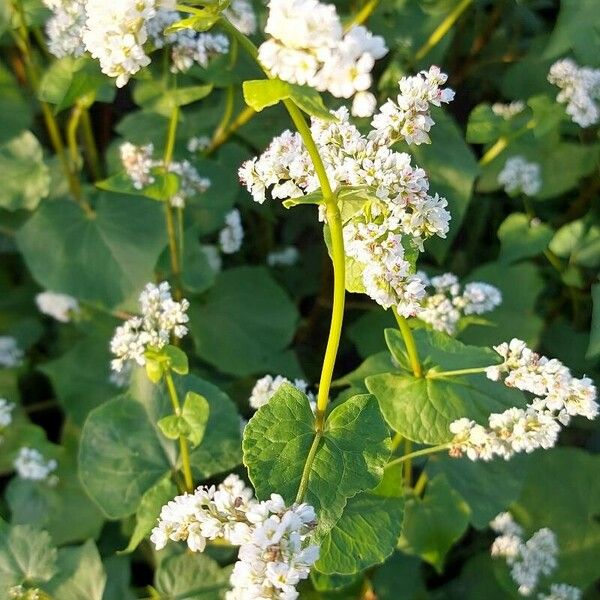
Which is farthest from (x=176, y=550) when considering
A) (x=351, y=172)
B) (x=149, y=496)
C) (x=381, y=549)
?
(x=351, y=172)

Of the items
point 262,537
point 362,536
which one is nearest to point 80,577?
point 362,536

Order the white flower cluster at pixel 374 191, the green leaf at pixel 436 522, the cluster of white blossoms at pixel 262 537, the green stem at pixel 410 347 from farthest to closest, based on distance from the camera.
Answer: the green leaf at pixel 436 522
the green stem at pixel 410 347
the white flower cluster at pixel 374 191
the cluster of white blossoms at pixel 262 537

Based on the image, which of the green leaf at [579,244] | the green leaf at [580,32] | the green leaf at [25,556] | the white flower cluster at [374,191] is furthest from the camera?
the green leaf at [579,244]

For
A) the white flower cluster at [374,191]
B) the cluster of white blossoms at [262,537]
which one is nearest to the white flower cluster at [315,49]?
the white flower cluster at [374,191]

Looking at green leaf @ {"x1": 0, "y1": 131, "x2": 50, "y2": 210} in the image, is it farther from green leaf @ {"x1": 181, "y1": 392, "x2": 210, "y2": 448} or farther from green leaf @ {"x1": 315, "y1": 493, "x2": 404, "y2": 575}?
green leaf @ {"x1": 315, "y1": 493, "x2": 404, "y2": 575}

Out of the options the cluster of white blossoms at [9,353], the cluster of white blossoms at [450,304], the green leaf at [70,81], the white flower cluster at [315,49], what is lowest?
the cluster of white blossoms at [9,353]

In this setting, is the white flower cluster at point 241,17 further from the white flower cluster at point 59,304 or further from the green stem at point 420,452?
the green stem at point 420,452

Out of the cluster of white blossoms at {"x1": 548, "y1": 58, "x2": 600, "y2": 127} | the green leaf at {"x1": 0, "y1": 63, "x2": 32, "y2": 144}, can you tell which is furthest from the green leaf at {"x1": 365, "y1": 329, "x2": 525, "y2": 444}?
the green leaf at {"x1": 0, "y1": 63, "x2": 32, "y2": 144}
